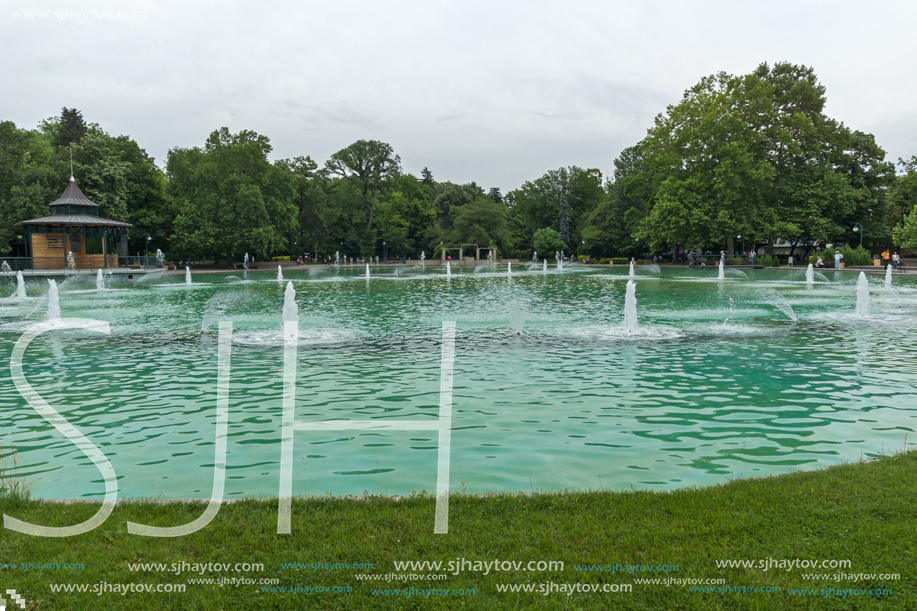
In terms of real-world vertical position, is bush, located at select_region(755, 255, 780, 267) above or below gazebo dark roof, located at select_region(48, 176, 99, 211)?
below

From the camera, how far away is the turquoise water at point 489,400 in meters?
6.89

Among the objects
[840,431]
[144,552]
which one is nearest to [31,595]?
[144,552]

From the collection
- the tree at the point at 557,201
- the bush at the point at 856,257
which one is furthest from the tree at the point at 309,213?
the bush at the point at 856,257

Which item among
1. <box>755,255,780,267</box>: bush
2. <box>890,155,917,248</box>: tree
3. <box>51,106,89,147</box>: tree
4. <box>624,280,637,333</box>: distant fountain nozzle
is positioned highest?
<box>51,106,89,147</box>: tree

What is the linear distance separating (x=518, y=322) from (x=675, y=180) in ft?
150

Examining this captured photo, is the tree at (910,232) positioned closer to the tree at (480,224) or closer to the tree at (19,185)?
the tree at (480,224)

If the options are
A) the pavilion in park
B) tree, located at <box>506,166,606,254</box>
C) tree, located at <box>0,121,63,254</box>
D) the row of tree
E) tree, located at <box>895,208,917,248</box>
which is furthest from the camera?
tree, located at <box>506,166,606,254</box>

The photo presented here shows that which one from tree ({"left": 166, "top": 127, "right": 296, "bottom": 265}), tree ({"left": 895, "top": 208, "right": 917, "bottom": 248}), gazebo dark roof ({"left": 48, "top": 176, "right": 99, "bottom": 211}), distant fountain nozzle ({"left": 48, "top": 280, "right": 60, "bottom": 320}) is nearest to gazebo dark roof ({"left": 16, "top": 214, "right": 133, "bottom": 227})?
gazebo dark roof ({"left": 48, "top": 176, "right": 99, "bottom": 211})

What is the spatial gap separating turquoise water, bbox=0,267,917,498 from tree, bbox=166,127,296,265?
43216 mm

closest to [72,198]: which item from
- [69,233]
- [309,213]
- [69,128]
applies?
[69,233]

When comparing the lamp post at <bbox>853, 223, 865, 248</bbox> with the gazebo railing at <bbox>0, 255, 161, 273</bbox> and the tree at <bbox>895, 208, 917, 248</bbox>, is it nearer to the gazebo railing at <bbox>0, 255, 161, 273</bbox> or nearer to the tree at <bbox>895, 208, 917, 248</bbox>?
the tree at <bbox>895, 208, 917, 248</bbox>

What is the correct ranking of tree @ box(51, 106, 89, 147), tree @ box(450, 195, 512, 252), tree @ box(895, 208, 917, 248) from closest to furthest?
tree @ box(895, 208, 917, 248) < tree @ box(51, 106, 89, 147) < tree @ box(450, 195, 512, 252)

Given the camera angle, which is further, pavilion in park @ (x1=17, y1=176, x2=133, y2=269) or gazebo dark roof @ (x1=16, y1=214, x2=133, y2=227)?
pavilion in park @ (x1=17, y1=176, x2=133, y2=269)

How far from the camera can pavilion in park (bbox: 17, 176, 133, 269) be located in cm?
4816
